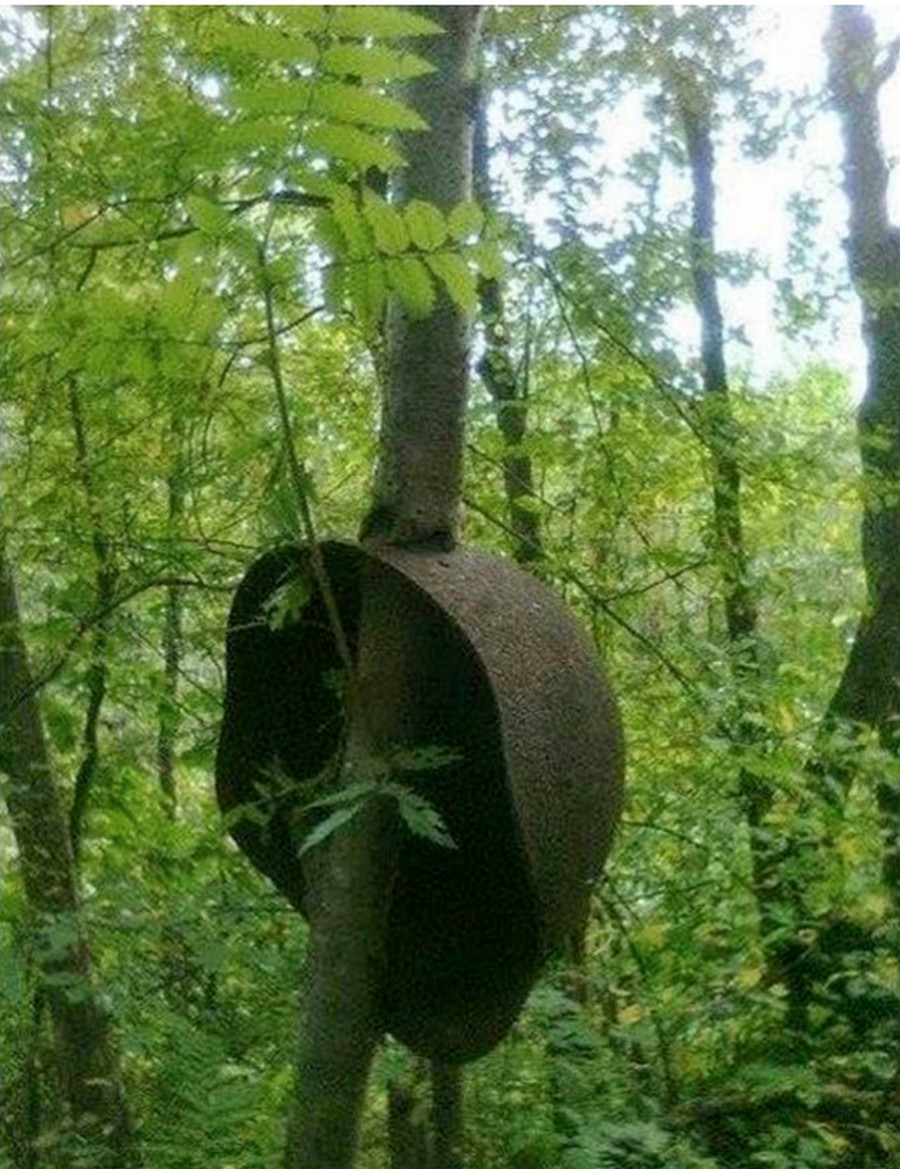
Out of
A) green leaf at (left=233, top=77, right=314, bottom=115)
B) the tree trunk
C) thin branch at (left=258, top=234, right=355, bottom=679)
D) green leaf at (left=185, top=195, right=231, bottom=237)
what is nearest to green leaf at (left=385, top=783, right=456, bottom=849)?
thin branch at (left=258, top=234, right=355, bottom=679)

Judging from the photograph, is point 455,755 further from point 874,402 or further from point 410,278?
point 874,402

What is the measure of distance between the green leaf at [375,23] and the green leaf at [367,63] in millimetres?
21

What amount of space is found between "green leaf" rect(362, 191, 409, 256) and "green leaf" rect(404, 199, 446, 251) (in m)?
0.01

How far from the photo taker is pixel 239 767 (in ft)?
8.11

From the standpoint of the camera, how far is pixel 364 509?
3.12m

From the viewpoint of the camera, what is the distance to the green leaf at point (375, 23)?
58.2 inches

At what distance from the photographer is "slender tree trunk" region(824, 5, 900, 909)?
4.30 metres

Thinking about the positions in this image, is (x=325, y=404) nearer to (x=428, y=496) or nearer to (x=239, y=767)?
(x=239, y=767)

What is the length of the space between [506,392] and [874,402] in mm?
2082

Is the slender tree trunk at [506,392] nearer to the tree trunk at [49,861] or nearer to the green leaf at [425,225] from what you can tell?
the tree trunk at [49,861]

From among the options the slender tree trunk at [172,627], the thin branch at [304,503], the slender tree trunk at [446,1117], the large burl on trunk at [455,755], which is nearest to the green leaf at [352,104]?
the thin branch at [304,503]

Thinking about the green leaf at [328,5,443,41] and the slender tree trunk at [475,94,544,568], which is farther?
the slender tree trunk at [475,94,544,568]

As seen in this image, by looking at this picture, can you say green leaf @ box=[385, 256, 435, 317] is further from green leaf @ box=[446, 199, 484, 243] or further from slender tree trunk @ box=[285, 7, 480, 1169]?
slender tree trunk @ box=[285, 7, 480, 1169]

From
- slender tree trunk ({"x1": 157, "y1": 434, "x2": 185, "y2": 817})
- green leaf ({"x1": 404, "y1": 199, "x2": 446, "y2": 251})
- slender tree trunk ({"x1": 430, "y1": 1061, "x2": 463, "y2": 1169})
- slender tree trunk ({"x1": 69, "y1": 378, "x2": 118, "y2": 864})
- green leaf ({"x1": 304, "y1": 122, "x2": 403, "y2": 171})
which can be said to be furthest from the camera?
slender tree trunk ({"x1": 157, "y1": 434, "x2": 185, "y2": 817})
